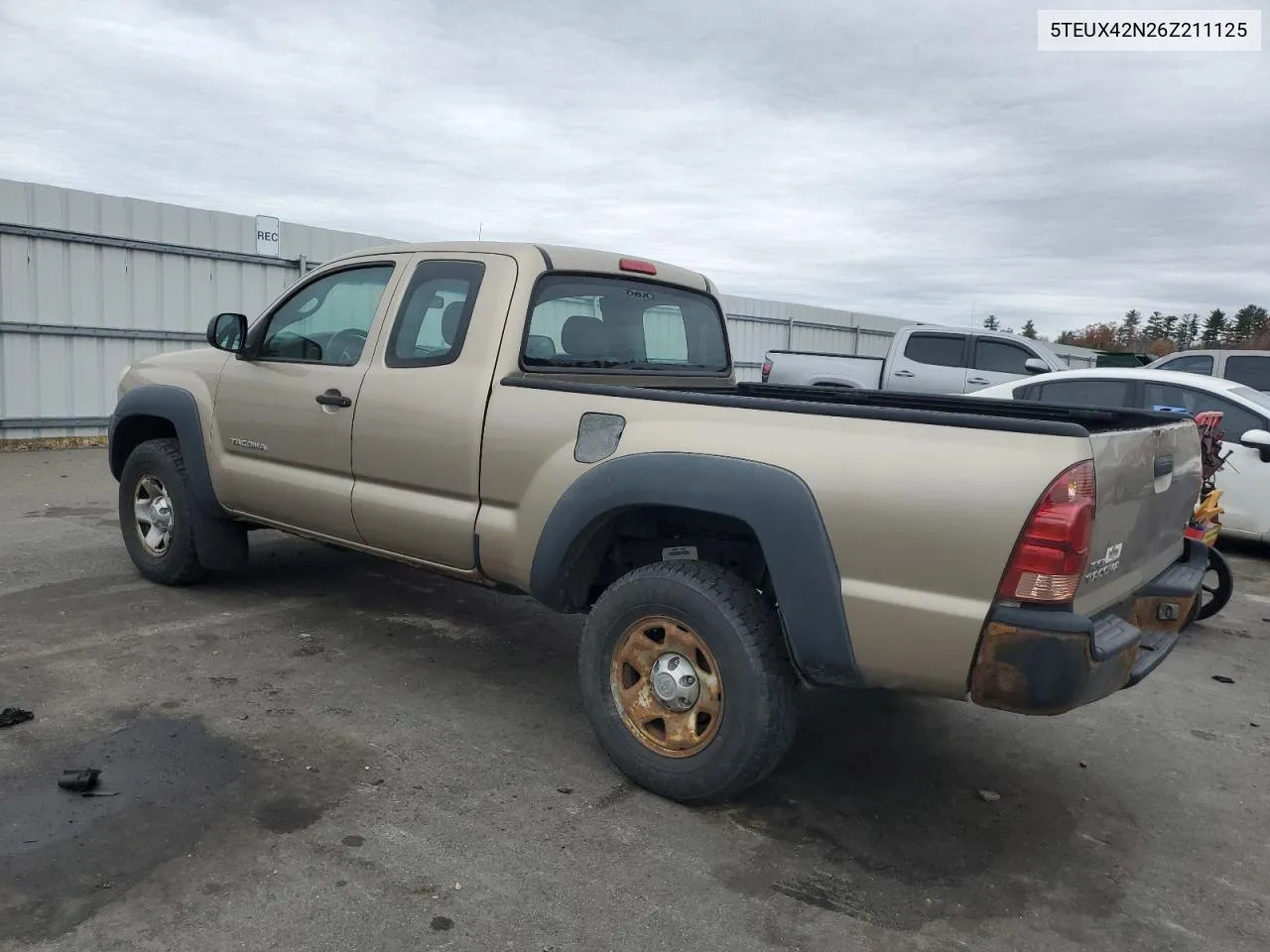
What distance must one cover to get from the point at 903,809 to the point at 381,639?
2.72 meters

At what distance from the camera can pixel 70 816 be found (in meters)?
3.11

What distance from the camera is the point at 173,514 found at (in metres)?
5.47

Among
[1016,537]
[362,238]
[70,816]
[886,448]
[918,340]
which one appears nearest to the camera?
[1016,537]

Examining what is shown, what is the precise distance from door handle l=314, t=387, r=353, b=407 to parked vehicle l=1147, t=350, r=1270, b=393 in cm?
1004

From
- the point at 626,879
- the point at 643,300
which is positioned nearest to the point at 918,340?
the point at 643,300

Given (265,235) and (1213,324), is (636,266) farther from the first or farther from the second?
(1213,324)

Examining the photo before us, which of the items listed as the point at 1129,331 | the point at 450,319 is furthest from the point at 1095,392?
the point at 1129,331

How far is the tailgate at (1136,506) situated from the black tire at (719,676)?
0.95 meters

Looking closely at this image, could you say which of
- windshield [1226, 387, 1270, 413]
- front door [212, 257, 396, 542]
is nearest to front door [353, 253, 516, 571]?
front door [212, 257, 396, 542]

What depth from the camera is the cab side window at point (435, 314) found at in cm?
421

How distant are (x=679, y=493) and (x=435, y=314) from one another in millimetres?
1671

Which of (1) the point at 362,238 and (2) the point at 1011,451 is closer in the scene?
(2) the point at 1011,451

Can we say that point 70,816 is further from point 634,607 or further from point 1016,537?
point 1016,537

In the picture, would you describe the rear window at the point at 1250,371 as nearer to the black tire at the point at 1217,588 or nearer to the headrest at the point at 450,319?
the black tire at the point at 1217,588
